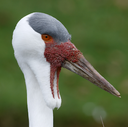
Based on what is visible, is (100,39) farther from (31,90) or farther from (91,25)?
(31,90)

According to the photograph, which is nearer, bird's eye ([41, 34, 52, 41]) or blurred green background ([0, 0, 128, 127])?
bird's eye ([41, 34, 52, 41])

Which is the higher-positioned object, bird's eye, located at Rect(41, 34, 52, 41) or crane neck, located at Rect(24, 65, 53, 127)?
bird's eye, located at Rect(41, 34, 52, 41)

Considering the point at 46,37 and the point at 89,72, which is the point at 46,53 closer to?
the point at 46,37

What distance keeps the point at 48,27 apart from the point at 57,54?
286 mm

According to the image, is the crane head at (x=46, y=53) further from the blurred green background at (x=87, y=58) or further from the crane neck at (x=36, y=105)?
the blurred green background at (x=87, y=58)

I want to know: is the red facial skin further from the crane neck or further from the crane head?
the crane neck

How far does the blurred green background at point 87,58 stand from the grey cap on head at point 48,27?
293 centimetres

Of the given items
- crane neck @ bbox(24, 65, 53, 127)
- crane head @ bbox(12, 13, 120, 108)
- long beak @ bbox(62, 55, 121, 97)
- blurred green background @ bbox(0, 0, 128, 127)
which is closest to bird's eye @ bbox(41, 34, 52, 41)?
crane head @ bbox(12, 13, 120, 108)

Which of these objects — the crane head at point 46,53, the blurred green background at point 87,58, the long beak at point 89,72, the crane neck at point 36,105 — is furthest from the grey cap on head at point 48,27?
the blurred green background at point 87,58

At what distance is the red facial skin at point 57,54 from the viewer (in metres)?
2.89

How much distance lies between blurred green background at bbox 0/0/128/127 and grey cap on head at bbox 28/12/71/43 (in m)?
2.93

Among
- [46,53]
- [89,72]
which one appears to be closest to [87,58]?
[89,72]

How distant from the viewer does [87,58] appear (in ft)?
22.5

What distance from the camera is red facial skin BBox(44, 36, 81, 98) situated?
2.89 m
